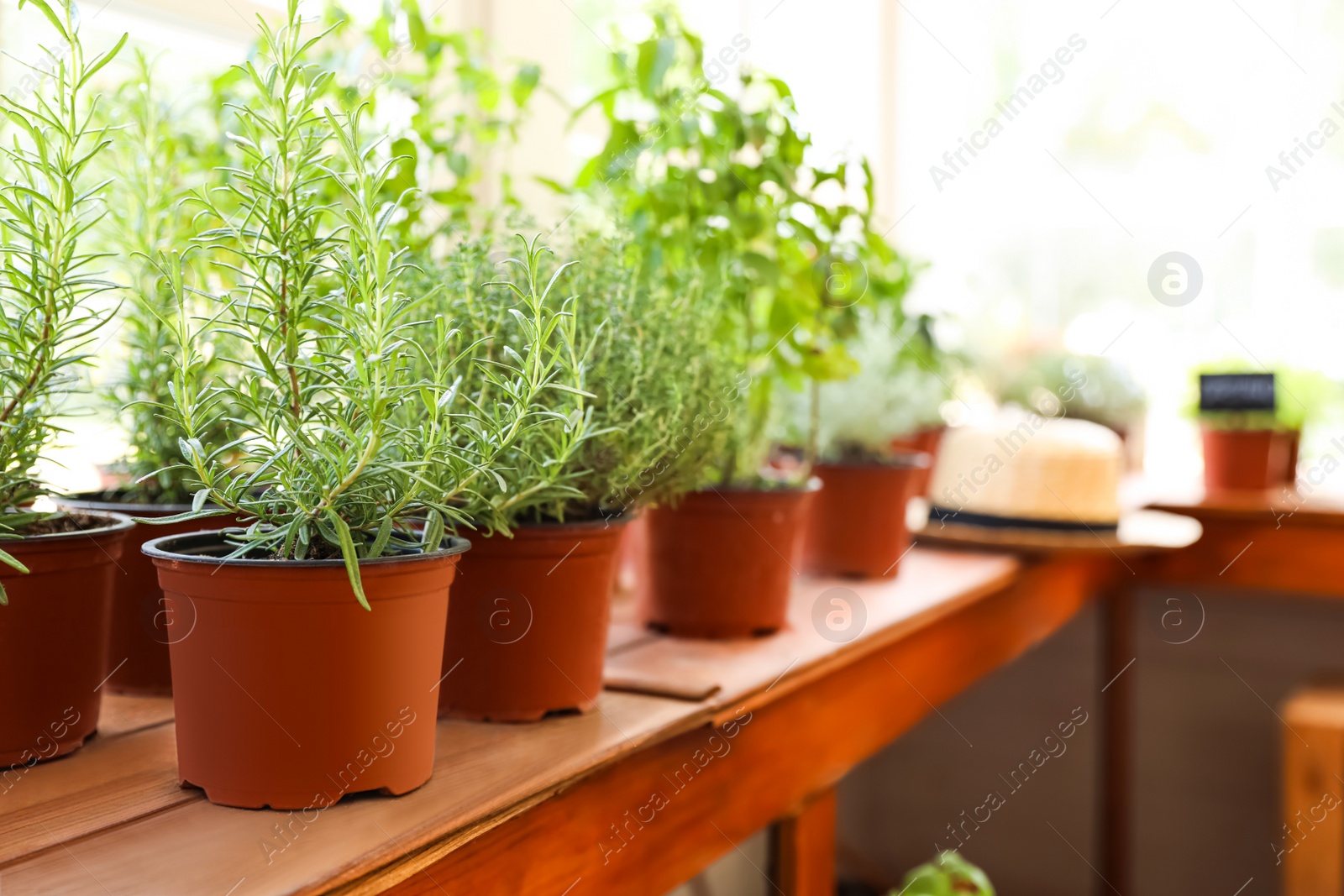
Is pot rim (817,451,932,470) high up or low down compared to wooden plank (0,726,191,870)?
up

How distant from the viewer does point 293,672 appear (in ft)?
1.87

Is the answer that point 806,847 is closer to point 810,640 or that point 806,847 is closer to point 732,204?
point 810,640

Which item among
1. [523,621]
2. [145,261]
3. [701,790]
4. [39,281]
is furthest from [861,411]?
[39,281]

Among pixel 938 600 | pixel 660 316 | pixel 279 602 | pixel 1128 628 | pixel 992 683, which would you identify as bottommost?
pixel 992 683

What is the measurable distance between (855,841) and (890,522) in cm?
153

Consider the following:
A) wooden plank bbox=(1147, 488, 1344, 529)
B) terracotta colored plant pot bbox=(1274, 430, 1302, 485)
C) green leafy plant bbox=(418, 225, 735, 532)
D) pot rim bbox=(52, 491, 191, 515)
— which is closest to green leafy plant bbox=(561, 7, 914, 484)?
green leafy plant bbox=(418, 225, 735, 532)

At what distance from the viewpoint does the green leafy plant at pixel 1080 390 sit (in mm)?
2355

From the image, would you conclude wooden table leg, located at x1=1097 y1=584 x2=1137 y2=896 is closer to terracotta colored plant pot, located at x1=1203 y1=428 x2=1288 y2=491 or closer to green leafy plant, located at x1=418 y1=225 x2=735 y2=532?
terracotta colored plant pot, located at x1=1203 y1=428 x2=1288 y2=491

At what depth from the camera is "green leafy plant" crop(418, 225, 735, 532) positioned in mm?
714

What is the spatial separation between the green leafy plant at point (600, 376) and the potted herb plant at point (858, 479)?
40cm

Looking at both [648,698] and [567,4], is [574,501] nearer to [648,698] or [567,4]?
[648,698]

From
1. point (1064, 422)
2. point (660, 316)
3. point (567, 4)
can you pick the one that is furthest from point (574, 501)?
point (1064, 422)

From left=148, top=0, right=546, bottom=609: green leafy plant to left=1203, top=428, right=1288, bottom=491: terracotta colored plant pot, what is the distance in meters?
1.89

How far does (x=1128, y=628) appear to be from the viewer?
7.36 feet
